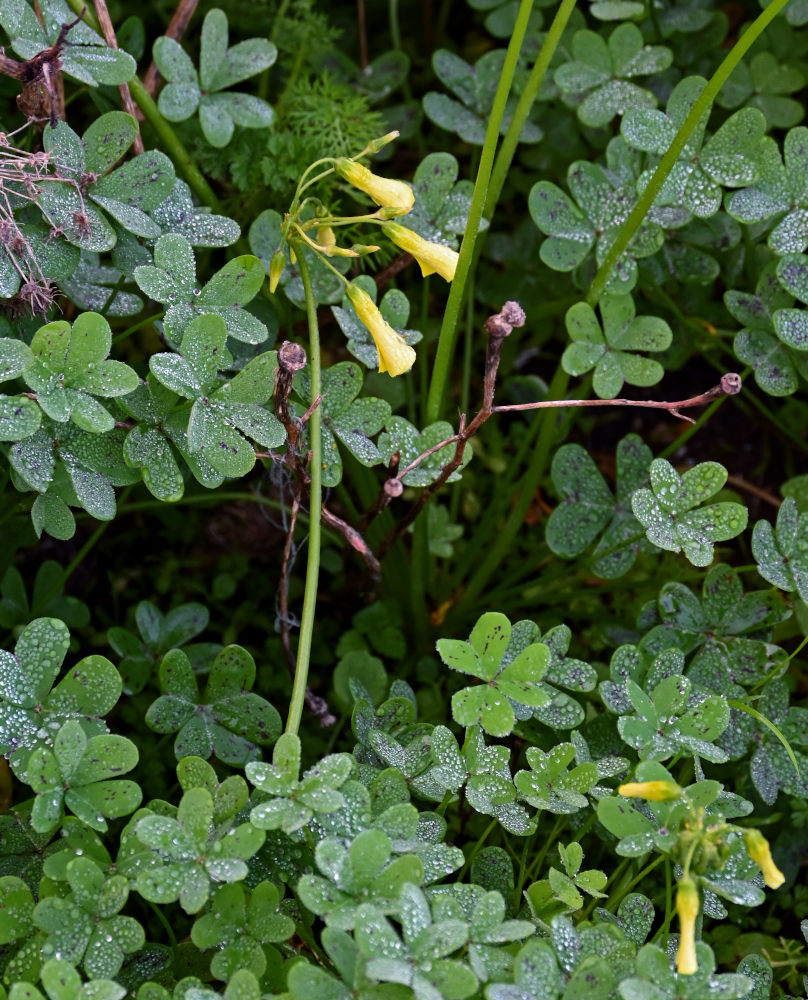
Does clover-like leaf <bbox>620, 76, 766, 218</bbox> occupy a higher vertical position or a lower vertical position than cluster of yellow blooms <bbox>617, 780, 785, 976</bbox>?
higher

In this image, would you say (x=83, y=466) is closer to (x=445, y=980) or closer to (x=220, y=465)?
(x=220, y=465)

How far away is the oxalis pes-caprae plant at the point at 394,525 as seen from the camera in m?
1.08

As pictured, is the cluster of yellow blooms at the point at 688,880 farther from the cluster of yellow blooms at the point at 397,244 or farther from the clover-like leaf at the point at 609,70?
the clover-like leaf at the point at 609,70

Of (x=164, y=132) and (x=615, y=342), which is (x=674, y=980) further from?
(x=164, y=132)

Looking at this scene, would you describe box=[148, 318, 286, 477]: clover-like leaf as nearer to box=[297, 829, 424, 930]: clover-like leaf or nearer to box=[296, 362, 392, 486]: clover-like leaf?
box=[296, 362, 392, 486]: clover-like leaf

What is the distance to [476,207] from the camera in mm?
1290

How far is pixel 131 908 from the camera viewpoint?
1.45 meters

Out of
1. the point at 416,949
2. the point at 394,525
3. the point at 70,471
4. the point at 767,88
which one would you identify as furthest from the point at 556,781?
the point at 767,88

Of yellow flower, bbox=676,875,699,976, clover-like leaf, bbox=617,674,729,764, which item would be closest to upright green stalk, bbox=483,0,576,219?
clover-like leaf, bbox=617,674,729,764

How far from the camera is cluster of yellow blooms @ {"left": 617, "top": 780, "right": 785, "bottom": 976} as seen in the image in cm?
93

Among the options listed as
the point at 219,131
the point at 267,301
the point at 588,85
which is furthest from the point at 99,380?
the point at 588,85

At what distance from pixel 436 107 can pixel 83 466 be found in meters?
1.04

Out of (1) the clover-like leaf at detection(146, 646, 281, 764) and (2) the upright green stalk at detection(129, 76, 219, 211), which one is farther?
(2) the upright green stalk at detection(129, 76, 219, 211)

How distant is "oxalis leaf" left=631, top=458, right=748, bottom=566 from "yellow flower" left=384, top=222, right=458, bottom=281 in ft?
1.41
